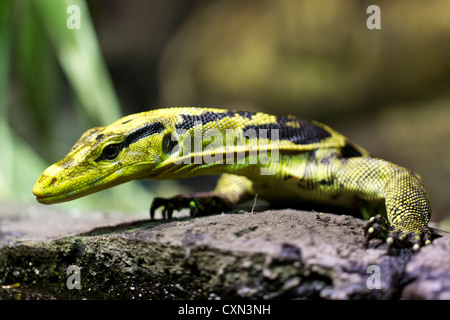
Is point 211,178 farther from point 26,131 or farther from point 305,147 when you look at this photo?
point 305,147

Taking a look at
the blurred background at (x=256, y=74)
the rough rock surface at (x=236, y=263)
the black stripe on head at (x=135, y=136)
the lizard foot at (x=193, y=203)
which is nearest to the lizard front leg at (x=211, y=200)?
the lizard foot at (x=193, y=203)

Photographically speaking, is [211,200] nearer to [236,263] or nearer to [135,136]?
[135,136]

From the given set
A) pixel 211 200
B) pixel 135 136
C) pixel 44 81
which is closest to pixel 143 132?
pixel 135 136

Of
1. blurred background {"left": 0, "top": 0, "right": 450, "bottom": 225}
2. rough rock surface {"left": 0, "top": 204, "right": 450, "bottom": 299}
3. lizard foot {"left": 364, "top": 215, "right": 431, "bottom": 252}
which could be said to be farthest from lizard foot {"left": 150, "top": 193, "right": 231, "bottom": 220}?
blurred background {"left": 0, "top": 0, "right": 450, "bottom": 225}

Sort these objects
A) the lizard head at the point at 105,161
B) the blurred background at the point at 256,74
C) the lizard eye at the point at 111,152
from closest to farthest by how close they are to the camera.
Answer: the lizard head at the point at 105,161
the lizard eye at the point at 111,152
the blurred background at the point at 256,74

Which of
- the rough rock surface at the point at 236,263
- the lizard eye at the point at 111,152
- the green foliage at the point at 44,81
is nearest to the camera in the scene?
the rough rock surface at the point at 236,263

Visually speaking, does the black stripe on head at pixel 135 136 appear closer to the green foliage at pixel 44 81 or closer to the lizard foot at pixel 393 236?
the lizard foot at pixel 393 236

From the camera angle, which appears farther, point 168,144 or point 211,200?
point 211,200
